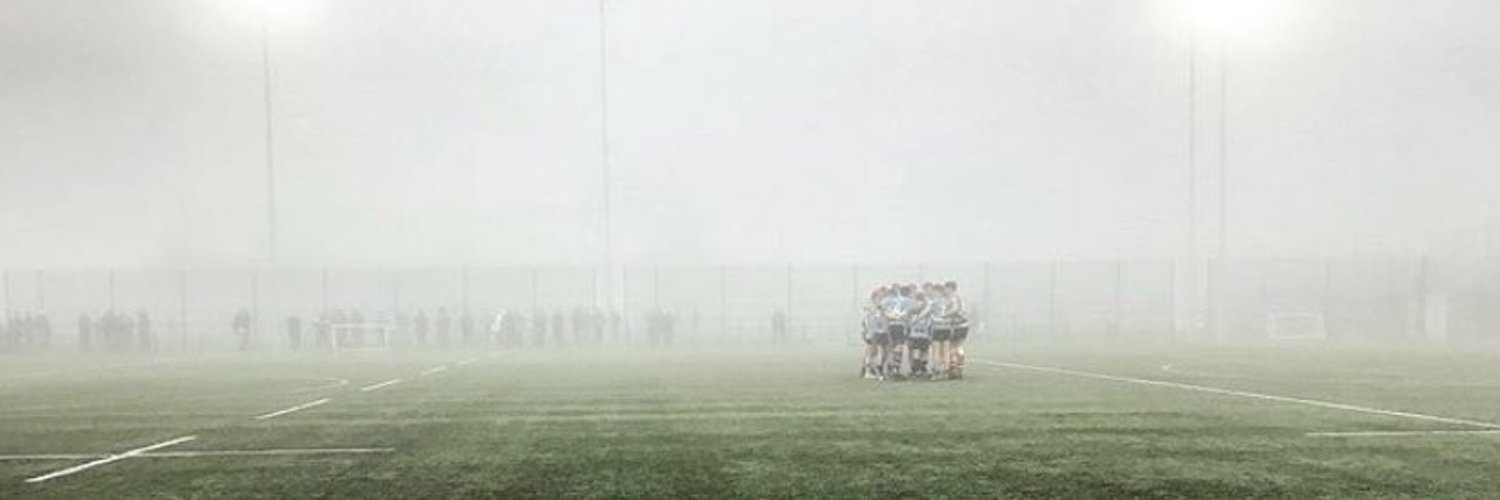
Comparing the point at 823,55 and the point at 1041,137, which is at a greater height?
the point at 823,55

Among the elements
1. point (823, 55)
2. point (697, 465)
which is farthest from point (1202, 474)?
point (823, 55)

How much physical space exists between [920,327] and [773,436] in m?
8.05

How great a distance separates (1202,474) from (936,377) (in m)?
10.3

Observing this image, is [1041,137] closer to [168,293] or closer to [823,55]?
[823,55]

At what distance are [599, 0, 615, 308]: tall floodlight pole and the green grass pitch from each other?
781 inches

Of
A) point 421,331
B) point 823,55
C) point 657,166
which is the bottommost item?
point 421,331

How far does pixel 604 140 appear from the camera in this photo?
41.0m

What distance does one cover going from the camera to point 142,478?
8.45m

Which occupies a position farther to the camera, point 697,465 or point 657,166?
point 657,166

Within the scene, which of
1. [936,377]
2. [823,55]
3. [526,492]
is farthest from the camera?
[823,55]

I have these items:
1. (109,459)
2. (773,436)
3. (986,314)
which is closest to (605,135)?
(986,314)

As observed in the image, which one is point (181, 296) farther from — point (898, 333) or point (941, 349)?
point (941, 349)

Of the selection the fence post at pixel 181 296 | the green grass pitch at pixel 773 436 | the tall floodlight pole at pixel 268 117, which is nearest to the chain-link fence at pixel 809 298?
the fence post at pixel 181 296

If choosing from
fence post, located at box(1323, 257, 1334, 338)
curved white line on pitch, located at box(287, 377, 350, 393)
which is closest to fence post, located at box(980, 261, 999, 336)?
fence post, located at box(1323, 257, 1334, 338)
